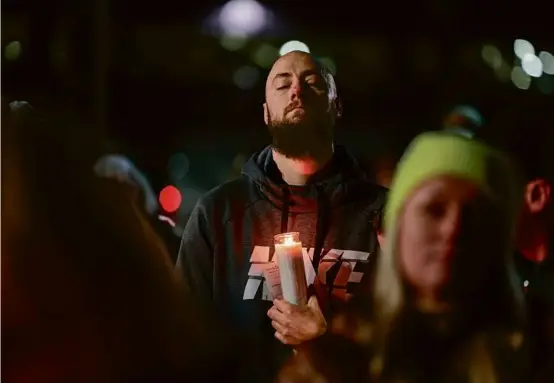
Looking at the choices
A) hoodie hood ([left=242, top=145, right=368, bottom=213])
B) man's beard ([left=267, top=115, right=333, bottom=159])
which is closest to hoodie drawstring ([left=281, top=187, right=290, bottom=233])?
hoodie hood ([left=242, top=145, right=368, bottom=213])

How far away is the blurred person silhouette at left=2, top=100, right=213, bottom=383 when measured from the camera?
2.49 m

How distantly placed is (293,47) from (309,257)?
0.64 meters

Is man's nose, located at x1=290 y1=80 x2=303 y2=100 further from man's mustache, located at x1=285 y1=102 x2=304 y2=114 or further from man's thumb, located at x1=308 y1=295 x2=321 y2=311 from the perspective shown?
man's thumb, located at x1=308 y1=295 x2=321 y2=311

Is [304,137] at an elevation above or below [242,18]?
below

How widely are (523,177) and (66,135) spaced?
1413mm

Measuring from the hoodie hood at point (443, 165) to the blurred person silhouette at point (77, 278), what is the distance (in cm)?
61

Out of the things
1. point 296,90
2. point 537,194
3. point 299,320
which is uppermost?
point 296,90

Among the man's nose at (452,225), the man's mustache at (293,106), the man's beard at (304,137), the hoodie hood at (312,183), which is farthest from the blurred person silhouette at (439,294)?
the man's mustache at (293,106)

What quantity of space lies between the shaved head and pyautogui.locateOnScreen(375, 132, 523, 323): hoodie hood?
0.88 ft

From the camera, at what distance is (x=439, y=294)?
243cm

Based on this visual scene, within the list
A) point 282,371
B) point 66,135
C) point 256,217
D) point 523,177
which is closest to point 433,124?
point 523,177

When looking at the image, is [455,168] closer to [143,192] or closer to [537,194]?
[537,194]

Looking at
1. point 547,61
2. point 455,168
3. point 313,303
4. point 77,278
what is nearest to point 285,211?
point 313,303

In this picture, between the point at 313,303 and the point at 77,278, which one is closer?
the point at 313,303
